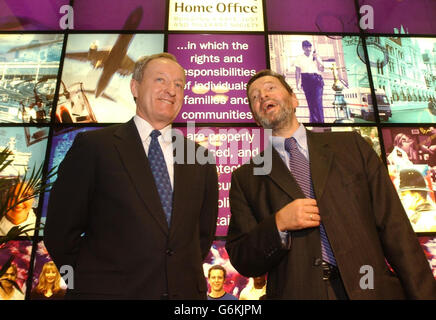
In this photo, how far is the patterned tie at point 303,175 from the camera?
145 centimetres

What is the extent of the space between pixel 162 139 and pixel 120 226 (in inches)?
20.3

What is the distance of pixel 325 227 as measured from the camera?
144cm

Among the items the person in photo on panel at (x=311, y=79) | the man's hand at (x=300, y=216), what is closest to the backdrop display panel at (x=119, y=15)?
the person in photo on panel at (x=311, y=79)

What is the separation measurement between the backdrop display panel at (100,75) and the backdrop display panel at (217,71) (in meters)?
0.36

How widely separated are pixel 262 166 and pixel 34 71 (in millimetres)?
2737

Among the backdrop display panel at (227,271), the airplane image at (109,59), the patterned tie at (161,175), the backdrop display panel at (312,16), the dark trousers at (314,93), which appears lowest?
the backdrop display panel at (227,271)

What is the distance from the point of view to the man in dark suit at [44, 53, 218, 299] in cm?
133

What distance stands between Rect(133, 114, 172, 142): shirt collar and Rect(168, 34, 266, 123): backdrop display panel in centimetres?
143

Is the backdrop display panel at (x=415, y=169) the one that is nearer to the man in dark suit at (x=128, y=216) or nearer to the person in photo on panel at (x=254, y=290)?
the person in photo on panel at (x=254, y=290)

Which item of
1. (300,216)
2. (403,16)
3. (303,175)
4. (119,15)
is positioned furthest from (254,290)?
(403,16)

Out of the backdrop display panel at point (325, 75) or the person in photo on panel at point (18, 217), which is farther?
the backdrop display panel at point (325, 75)

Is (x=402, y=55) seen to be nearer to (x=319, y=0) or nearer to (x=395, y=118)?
(x=395, y=118)

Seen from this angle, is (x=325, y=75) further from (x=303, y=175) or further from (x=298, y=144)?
(x=303, y=175)
